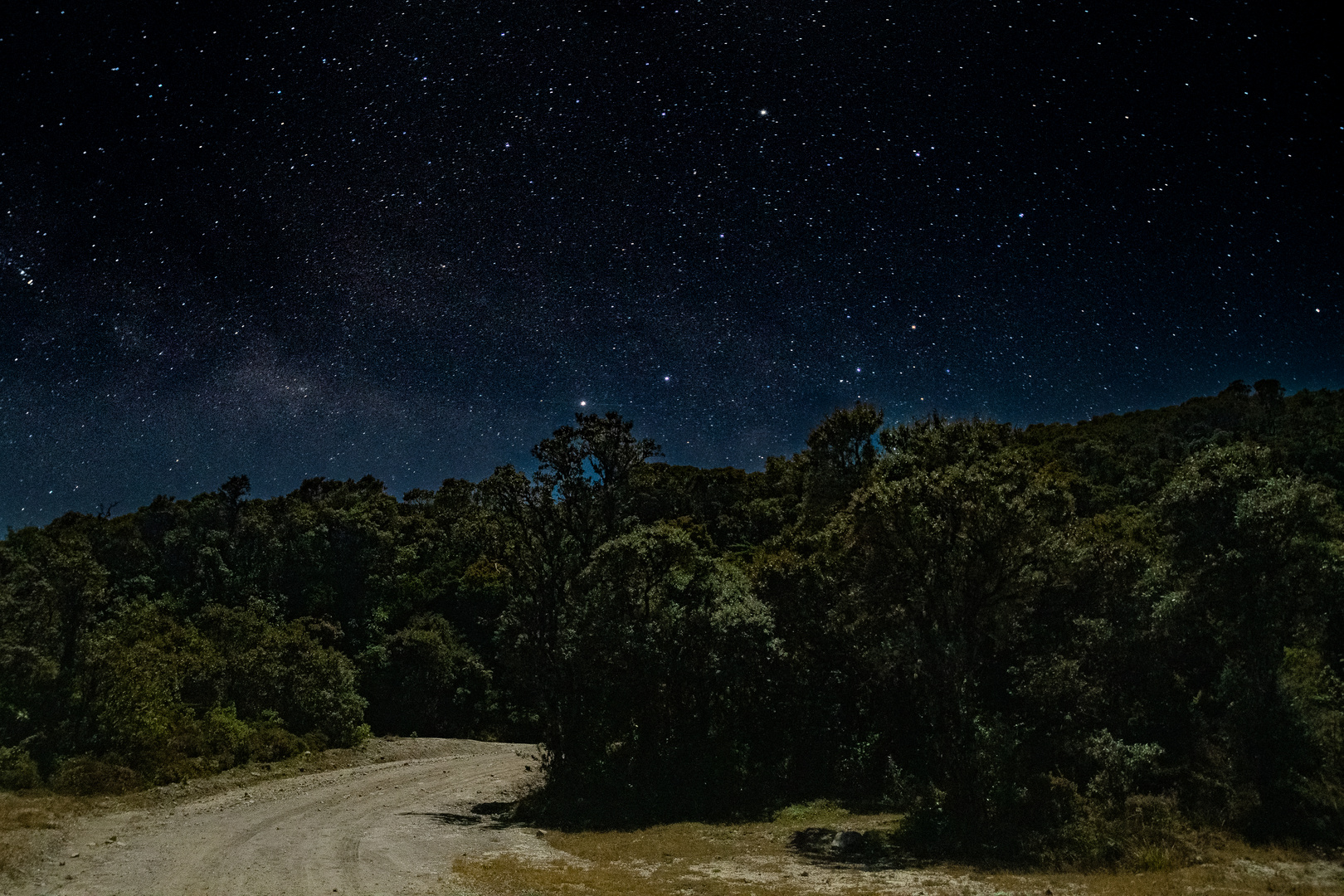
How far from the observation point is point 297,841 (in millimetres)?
21094

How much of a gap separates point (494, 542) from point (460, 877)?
1548 centimetres

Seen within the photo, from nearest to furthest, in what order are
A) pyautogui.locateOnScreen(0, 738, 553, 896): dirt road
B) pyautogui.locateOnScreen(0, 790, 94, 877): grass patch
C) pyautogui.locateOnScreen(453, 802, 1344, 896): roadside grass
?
1. pyautogui.locateOnScreen(453, 802, 1344, 896): roadside grass
2. pyautogui.locateOnScreen(0, 738, 553, 896): dirt road
3. pyautogui.locateOnScreen(0, 790, 94, 877): grass patch

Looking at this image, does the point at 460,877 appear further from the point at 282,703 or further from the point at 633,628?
the point at 282,703

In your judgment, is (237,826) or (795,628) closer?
(237,826)

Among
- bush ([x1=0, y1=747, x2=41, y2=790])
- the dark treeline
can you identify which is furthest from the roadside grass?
bush ([x1=0, y1=747, x2=41, y2=790])

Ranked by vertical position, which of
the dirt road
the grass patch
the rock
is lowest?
the rock

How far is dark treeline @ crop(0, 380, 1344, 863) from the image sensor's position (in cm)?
2116

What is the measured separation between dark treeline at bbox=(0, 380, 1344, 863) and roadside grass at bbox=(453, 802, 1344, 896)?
1615mm

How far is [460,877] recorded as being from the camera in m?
17.4

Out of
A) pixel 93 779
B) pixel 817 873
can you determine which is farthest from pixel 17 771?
pixel 817 873

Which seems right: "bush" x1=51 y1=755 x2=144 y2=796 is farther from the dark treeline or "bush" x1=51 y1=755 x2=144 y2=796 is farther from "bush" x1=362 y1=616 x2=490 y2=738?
"bush" x1=362 y1=616 x2=490 y2=738

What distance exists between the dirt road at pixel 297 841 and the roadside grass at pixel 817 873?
1780 millimetres

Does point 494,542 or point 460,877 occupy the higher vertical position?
point 494,542

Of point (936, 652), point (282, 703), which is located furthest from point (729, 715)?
point (282, 703)
